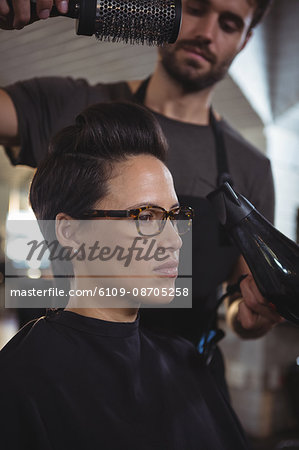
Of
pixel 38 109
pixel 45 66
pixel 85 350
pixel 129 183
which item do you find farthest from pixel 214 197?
pixel 45 66

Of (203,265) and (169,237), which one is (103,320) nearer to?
(169,237)

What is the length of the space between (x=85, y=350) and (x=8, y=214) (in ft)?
1.26

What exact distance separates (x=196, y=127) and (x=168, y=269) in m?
0.48

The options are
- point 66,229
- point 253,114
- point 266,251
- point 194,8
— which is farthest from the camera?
point 253,114

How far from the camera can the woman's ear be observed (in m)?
0.87

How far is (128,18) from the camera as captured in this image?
61 cm

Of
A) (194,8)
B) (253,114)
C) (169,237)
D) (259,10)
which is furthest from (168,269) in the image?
(253,114)

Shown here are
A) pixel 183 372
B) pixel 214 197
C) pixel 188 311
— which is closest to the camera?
pixel 214 197

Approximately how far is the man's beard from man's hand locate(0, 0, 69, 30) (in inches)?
20.2

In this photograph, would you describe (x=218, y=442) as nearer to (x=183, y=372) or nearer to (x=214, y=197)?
(x=183, y=372)

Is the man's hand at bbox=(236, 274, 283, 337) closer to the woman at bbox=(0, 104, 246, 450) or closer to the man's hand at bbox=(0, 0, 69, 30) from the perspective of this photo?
the woman at bbox=(0, 104, 246, 450)

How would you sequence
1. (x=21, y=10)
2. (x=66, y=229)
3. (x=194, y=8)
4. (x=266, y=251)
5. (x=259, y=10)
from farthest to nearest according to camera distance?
1. (x=259, y=10)
2. (x=194, y=8)
3. (x=66, y=229)
4. (x=266, y=251)
5. (x=21, y=10)

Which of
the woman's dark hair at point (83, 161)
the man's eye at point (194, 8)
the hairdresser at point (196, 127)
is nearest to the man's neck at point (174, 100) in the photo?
the hairdresser at point (196, 127)

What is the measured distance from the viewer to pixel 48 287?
0.96 metres
